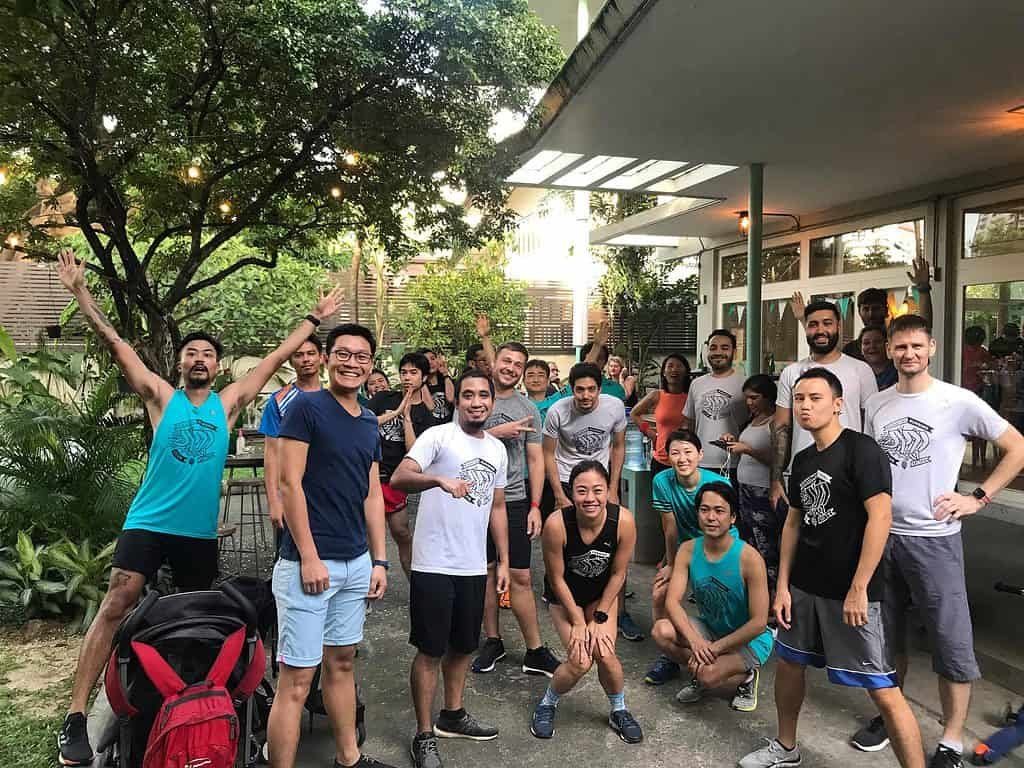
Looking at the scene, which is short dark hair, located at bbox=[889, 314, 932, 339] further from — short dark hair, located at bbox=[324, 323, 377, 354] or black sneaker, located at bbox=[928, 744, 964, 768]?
short dark hair, located at bbox=[324, 323, 377, 354]

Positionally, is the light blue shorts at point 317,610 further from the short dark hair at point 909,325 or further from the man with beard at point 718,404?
the man with beard at point 718,404

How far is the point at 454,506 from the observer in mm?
3326

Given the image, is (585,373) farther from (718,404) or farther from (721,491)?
(721,491)

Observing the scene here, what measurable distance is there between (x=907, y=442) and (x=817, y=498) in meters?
0.52

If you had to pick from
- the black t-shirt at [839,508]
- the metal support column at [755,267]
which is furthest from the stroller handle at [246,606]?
the metal support column at [755,267]

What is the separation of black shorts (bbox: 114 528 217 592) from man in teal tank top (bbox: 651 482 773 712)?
227cm

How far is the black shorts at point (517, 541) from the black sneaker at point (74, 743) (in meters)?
2.11

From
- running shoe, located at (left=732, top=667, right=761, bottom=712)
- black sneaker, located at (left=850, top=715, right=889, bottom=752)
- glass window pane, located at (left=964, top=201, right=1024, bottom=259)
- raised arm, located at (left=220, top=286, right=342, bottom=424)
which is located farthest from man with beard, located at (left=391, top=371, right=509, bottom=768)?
glass window pane, located at (left=964, top=201, right=1024, bottom=259)

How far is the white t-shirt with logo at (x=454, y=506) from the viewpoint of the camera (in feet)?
10.7

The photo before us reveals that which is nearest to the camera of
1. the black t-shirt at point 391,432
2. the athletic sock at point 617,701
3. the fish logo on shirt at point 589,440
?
the athletic sock at point 617,701

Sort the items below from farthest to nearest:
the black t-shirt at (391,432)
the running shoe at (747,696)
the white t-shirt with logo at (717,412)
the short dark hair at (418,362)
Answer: the short dark hair at (418,362) < the black t-shirt at (391,432) < the white t-shirt with logo at (717,412) < the running shoe at (747,696)

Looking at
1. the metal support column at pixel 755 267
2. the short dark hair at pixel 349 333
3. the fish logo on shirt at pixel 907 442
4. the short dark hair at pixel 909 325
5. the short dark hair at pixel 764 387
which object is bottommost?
the fish logo on shirt at pixel 907 442

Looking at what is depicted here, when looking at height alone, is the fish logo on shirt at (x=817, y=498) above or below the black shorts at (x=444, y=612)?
above

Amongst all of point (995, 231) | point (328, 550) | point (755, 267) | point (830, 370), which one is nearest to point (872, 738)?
point (830, 370)
